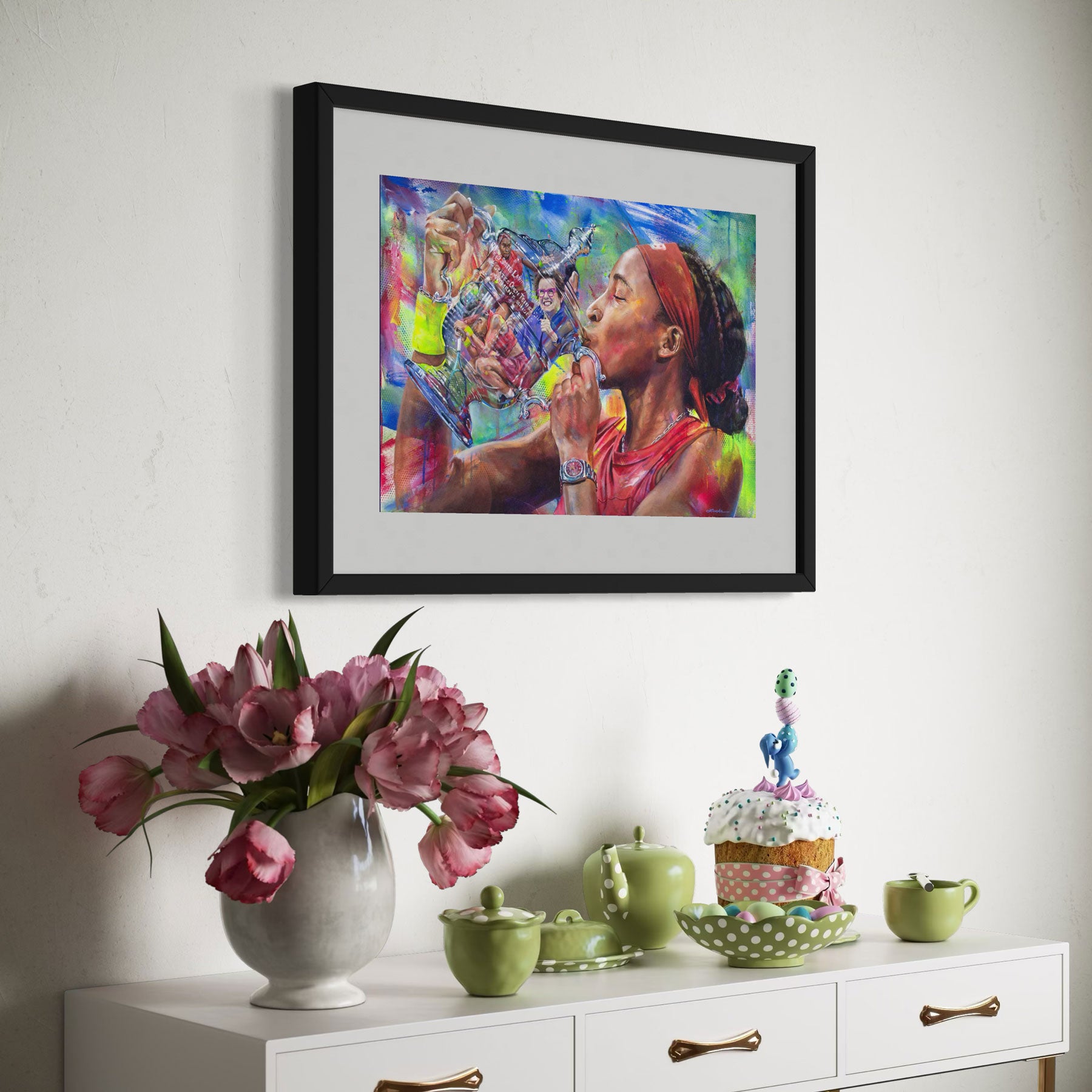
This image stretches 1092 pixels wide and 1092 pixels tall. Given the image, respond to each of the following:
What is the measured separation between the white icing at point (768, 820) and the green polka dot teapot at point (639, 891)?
0.07m

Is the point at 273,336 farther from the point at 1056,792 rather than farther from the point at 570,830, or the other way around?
the point at 1056,792

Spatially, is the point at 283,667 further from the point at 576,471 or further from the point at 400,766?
the point at 576,471

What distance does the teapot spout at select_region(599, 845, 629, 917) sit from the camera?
6.33 feet

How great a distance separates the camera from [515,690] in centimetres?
205

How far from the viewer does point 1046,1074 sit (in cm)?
201

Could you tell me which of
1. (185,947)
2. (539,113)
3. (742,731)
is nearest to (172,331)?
(539,113)

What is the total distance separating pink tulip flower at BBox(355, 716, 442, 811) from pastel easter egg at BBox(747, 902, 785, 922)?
47cm

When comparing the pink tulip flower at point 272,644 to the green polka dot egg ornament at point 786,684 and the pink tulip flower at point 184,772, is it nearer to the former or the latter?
the pink tulip flower at point 184,772

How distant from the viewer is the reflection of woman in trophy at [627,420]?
1.99 m

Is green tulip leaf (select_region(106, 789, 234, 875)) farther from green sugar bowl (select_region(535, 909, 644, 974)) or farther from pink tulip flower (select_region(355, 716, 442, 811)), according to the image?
green sugar bowl (select_region(535, 909, 644, 974))

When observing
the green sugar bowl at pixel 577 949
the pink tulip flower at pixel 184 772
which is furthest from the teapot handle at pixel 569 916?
the pink tulip flower at pixel 184 772

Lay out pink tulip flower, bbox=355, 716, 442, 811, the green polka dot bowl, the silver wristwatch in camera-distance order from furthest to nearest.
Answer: the silver wristwatch
the green polka dot bowl
pink tulip flower, bbox=355, 716, 442, 811

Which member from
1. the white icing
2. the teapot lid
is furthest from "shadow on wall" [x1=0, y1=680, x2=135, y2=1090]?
the white icing

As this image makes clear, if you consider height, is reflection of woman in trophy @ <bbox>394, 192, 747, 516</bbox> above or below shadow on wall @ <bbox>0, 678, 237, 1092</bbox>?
above
